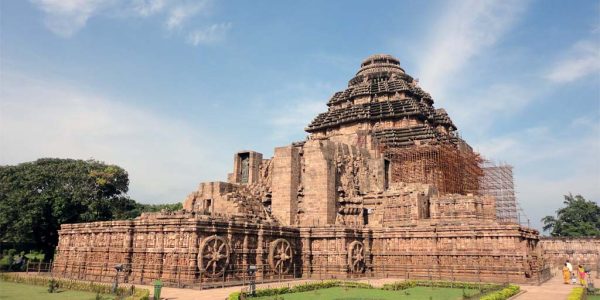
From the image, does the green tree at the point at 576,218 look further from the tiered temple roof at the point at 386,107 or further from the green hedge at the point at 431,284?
the green hedge at the point at 431,284

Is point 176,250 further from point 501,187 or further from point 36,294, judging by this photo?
point 501,187

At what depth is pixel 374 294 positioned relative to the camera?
2423 centimetres

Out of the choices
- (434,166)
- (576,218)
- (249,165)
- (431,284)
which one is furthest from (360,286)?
(576,218)

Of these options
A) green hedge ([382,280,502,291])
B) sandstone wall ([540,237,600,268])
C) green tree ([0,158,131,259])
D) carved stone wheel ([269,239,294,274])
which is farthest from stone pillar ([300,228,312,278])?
sandstone wall ([540,237,600,268])

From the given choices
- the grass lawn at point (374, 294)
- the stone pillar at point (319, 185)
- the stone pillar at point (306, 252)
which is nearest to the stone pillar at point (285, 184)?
the stone pillar at point (319, 185)

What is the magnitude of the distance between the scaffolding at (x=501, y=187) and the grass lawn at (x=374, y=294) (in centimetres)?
A: 2948

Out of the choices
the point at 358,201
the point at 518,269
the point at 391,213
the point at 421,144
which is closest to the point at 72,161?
the point at 358,201

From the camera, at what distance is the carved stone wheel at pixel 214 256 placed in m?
26.5

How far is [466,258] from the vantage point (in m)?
32.9

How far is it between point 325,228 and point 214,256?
11.2 meters

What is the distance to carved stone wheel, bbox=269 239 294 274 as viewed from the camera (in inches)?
1261

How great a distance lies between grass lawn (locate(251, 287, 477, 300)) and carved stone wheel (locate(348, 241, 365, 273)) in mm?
7543

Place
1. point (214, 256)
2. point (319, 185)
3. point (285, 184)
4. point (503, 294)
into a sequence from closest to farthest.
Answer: point (503, 294)
point (214, 256)
point (319, 185)
point (285, 184)

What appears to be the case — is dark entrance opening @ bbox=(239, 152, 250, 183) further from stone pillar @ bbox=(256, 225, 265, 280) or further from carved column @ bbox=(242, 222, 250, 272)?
carved column @ bbox=(242, 222, 250, 272)
